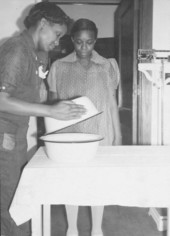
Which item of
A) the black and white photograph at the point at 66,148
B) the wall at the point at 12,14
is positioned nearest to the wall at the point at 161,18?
the black and white photograph at the point at 66,148

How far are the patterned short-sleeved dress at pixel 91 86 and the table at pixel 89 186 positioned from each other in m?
0.59

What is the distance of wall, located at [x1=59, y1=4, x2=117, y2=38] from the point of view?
410 cm

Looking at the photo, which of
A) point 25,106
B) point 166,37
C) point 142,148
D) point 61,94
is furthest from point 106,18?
point 25,106

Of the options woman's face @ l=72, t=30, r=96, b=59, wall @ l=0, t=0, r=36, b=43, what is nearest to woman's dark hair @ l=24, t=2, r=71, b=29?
woman's face @ l=72, t=30, r=96, b=59

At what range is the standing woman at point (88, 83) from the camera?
1849mm

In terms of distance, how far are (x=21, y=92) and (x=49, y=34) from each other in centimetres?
30

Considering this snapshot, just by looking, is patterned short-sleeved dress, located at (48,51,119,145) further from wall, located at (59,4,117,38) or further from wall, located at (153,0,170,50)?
wall, located at (59,4,117,38)

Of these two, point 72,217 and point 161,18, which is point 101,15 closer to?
point 161,18

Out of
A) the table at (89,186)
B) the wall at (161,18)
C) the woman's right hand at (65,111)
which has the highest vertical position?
the wall at (161,18)

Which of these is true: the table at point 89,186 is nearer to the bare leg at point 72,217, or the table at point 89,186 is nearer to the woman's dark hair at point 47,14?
the bare leg at point 72,217

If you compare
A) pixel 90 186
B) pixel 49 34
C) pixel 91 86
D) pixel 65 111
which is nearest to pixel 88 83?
pixel 91 86

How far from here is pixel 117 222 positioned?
2.33 metres

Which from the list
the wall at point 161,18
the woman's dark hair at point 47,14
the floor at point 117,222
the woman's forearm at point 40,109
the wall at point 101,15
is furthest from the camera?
the wall at point 101,15

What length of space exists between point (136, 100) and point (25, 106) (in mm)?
1449
